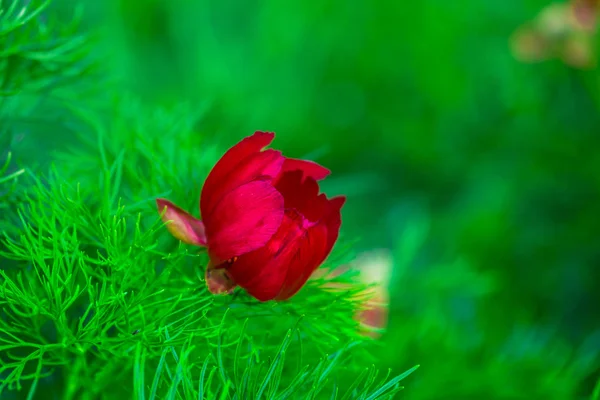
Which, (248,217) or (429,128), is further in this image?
(429,128)

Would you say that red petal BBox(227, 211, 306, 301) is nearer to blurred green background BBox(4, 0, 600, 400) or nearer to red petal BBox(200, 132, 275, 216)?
red petal BBox(200, 132, 275, 216)

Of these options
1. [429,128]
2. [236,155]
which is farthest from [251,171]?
[429,128]

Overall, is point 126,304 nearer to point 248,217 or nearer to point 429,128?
point 248,217

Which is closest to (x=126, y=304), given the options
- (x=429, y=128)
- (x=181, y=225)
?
(x=181, y=225)

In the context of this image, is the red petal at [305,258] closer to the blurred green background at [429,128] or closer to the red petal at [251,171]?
the red petal at [251,171]

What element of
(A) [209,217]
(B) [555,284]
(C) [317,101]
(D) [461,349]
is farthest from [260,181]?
(C) [317,101]

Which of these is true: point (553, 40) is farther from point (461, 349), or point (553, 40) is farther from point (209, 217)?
point (209, 217)

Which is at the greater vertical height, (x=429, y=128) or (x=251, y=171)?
(x=251, y=171)
